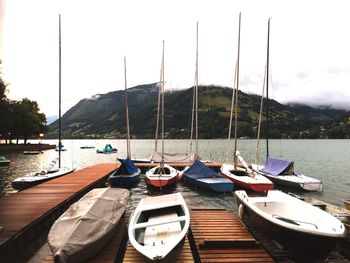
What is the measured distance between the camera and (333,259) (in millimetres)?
10477

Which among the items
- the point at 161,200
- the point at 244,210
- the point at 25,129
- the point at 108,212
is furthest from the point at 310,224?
the point at 25,129

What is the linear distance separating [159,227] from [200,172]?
1458 cm

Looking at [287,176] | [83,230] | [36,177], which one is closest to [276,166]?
[287,176]

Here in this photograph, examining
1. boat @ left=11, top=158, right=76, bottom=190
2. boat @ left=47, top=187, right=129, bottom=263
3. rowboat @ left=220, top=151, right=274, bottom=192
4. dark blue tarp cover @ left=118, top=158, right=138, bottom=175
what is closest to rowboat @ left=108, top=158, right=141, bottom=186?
dark blue tarp cover @ left=118, top=158, right=138, bottom=175

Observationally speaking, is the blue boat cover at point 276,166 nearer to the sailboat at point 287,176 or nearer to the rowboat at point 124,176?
the sailboat at point 287,176

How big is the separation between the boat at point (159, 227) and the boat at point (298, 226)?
312 centimetres

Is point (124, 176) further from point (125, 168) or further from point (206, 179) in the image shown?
point (206, 179)

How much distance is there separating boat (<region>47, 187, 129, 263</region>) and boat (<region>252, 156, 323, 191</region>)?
697 inches

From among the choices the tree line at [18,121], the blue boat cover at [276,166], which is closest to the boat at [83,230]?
the blue boat cover at [276,166]

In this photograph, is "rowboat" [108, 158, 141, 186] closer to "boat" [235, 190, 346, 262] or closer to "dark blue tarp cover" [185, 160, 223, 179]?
"dark blue tarp cover" [185, 160, 223, 179]

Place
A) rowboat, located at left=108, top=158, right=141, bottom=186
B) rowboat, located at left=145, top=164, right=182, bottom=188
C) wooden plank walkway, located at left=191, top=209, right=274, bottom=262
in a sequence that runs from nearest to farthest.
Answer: wooden plank walkway, located at left=191, top=209, right=274, bottom=262, rowboat, located at left=145, top=164, right=182, bottom=188, rowboat, located at left=108, top=158, right=141, bottom=186

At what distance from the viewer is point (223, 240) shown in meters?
10.3

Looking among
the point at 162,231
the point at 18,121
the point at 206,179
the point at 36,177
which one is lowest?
the point at 36,177

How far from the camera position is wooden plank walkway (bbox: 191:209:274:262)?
31.2 ft
